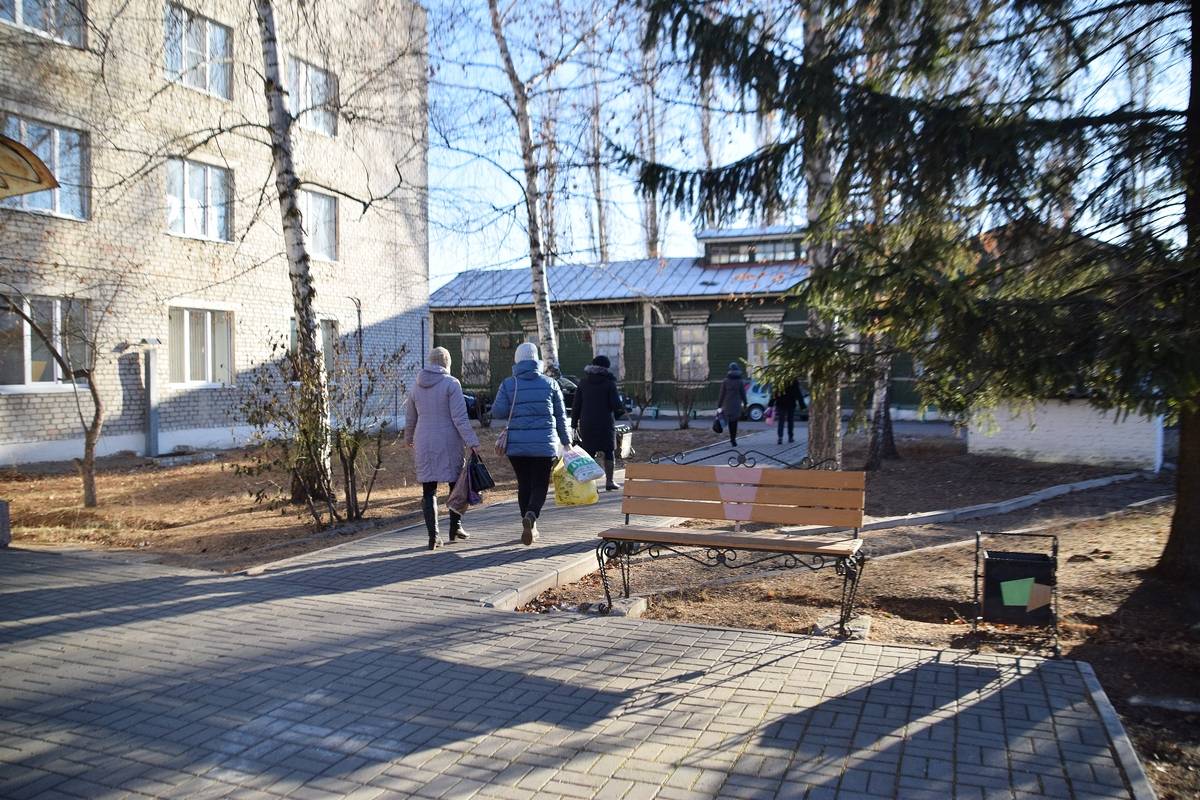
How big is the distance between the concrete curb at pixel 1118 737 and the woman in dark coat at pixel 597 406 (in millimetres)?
6693

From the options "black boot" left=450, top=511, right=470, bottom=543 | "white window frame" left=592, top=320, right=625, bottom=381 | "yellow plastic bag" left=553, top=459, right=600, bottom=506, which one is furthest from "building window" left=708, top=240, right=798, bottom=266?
"black boot" left=450, top=511, right=470, bottom=543

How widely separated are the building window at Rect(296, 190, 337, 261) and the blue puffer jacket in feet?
48.5

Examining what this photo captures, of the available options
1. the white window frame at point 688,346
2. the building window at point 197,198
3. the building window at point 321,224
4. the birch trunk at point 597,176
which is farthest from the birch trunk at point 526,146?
the white window frame at point 688,346

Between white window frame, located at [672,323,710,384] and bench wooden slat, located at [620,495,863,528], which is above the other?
white window frame, located at [672,323,710,384]

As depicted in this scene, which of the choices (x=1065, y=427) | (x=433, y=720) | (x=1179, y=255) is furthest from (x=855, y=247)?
(x=1065, y=427)

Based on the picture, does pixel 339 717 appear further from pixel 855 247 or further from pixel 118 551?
pixel 118 551

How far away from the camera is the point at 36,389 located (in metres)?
→ 15.3

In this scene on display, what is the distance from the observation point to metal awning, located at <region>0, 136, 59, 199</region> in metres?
6.48

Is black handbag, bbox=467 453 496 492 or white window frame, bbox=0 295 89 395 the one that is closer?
black handbag, bbox=467 453 496 492

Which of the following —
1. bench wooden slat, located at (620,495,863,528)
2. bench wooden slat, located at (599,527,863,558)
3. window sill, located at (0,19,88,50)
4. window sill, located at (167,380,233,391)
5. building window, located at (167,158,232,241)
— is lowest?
bench wooden slat, located at (599,527,863,558)

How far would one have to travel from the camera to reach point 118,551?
859 cm

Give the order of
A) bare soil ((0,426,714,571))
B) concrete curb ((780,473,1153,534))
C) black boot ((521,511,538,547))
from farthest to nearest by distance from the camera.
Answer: concrete curb ((780,473,1153,534)) → bare soil ((0,426,714,571)) → black boot ((521,511,538,547))

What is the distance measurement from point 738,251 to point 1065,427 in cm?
1885

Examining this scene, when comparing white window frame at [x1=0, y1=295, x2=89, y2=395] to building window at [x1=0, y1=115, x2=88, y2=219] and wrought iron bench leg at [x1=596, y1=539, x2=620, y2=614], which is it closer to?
building window at [x1=0, y1=115, x2=88, y2=219]
